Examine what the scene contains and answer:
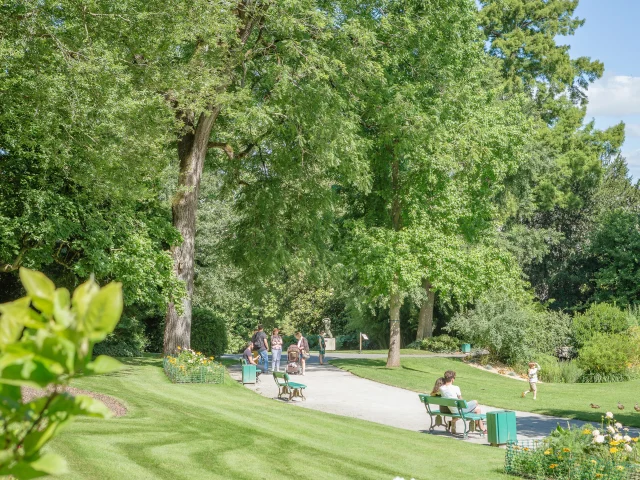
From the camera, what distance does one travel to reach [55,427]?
4.52 ft

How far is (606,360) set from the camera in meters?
29.4

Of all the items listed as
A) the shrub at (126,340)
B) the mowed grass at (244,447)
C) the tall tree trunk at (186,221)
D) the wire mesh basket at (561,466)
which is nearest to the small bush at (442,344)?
the shrub at (126,340)

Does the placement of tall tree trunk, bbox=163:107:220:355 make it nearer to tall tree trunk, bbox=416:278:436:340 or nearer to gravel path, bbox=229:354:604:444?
gravel path, bbox=229:354:604:444

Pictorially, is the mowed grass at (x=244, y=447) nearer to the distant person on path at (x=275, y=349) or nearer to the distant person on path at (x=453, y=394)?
the distant person on path at (x=453, y=394)

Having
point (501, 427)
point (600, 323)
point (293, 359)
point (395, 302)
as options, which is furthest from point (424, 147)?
point (501, 427)

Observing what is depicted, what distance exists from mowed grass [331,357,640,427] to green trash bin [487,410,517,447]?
14.9 ft

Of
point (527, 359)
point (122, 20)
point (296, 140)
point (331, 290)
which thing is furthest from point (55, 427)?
point (331, 290)

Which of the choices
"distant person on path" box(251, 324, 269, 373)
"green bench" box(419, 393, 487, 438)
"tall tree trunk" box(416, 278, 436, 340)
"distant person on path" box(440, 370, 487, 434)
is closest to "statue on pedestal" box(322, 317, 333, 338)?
"tall tree trunk" box(416, 278, 436, 340)

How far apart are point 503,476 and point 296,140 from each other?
53.2 ft

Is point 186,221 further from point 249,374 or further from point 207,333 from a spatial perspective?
point 207,333

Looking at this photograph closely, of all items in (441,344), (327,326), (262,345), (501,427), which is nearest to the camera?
(501,427)

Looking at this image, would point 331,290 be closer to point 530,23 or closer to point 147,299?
point 530,23

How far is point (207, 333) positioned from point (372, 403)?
11.5 metres

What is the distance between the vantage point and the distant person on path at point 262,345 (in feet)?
88.4
